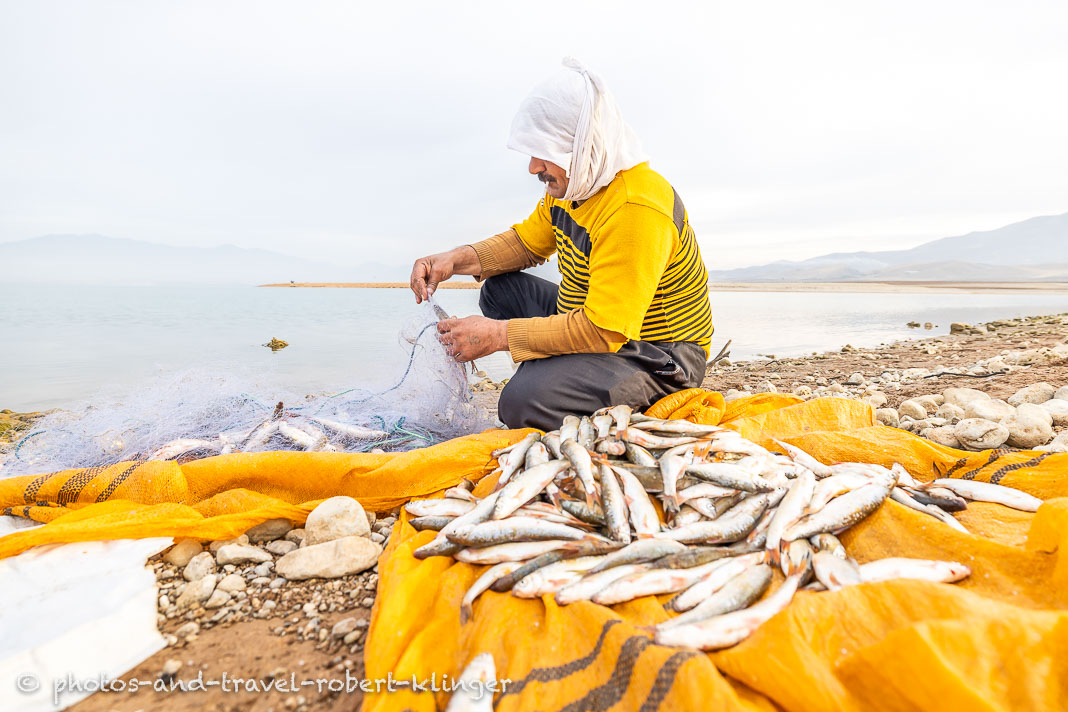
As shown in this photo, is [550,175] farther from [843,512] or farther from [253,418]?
[253,418]

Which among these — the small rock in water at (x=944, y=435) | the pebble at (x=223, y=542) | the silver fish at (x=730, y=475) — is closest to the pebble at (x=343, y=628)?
the pebble at (x=223, y=542)

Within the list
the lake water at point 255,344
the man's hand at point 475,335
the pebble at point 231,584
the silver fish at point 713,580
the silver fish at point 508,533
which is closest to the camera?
the silver fish at point 713,580

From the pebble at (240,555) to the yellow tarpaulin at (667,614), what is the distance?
16cm

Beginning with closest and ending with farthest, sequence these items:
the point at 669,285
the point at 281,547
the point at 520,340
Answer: the point at 281,547, the point at 520,340, the point at 669,285

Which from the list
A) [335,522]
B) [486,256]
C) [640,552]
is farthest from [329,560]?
[486,256]

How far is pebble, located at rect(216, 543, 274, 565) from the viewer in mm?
2475

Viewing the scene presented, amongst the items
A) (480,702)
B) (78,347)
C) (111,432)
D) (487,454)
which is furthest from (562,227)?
(78,347)

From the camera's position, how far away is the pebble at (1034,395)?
437cm

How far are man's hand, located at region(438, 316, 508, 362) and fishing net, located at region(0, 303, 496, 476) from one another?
1.35 feet

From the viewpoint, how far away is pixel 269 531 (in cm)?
275

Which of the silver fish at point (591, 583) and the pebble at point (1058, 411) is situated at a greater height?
the pebble at point (1058, 411)

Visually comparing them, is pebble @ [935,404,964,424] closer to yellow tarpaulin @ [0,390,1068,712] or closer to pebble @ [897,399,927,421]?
pebble @ [897,399,927,421]

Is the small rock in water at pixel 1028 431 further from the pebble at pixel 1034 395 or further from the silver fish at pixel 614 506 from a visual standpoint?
the silver fish at pixel 614 506

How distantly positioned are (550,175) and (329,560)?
2.45 m
